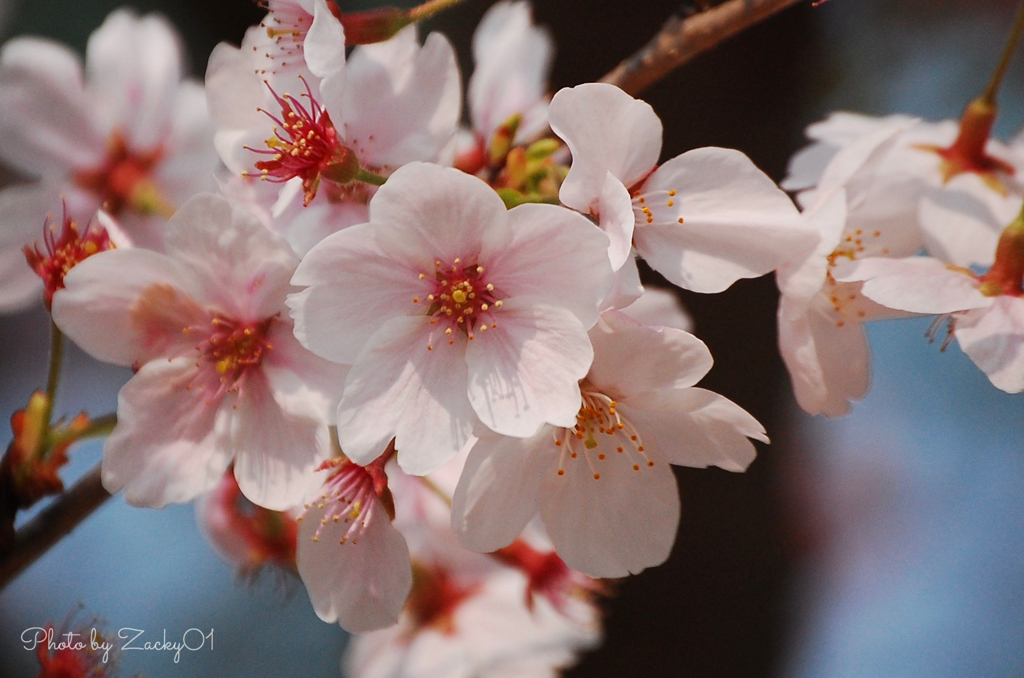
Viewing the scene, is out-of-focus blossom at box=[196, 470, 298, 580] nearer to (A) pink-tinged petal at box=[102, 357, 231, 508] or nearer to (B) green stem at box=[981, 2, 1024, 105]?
(A) pink-tinged petal at box=[102, 357, 231, 508]

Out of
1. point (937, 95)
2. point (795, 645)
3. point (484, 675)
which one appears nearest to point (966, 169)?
point (484, 675)

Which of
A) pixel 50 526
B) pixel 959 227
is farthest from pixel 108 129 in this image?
pixel 959 227

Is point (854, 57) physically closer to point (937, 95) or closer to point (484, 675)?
point (937, 95)

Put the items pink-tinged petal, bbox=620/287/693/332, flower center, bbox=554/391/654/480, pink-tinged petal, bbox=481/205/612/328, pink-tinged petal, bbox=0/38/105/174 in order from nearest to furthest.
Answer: pink-tinged petal, bbox=481/205/612/328 < flower center, bbox=554/391/654/480 < pink-tinged petal, bbox=620/287/693/332 < pink-tinged petal, bbox=0/38/105/174

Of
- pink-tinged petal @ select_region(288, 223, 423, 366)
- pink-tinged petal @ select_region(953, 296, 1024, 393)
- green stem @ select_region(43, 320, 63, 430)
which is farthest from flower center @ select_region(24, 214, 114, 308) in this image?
pink-tinged petal @ select_region(953, 296, 1024, 393)

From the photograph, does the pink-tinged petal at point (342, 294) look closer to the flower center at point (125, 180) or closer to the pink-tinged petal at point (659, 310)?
the pink-tinged petal at point (659, 310)

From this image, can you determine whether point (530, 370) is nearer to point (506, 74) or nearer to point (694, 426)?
point (694, 426)
